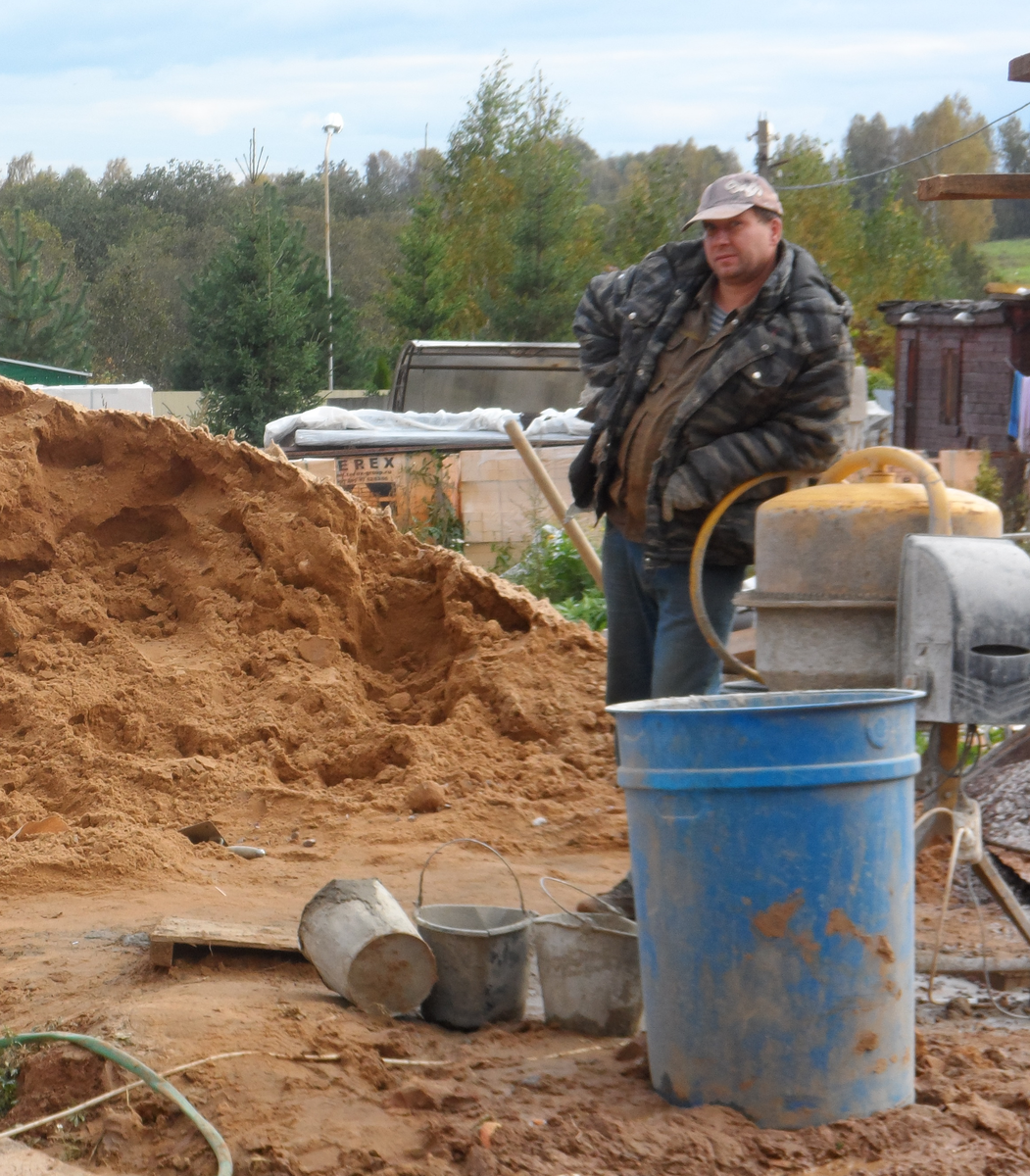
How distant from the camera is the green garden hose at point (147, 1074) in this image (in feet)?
7.87

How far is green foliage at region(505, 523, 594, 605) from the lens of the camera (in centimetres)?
1003

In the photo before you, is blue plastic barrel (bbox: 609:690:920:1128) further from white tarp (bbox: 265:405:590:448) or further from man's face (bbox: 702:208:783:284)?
white tarp (bbox: 265:405:590:448)

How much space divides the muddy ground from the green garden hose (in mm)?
33

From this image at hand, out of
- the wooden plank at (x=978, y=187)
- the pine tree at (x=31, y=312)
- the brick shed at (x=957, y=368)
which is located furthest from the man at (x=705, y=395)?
the pine tree at (x=31, y=312)

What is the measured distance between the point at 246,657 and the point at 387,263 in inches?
1711

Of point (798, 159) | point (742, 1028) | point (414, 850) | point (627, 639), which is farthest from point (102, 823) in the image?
point (798, 159)

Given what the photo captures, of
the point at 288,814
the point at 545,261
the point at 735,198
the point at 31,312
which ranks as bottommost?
the point at 288,814

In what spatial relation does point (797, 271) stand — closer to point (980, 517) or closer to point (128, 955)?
point (980, 517)

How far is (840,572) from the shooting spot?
3217 millimetres

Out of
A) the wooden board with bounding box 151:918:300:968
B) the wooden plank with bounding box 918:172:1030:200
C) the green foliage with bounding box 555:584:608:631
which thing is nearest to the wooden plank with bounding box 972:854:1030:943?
the wooden board with bounding box 151:918:300:968

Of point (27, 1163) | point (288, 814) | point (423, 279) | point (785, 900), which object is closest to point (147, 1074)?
point (27, 1163)

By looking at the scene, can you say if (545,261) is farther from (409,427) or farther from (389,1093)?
(389,1093)

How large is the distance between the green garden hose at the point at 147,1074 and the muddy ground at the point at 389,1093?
3 cm

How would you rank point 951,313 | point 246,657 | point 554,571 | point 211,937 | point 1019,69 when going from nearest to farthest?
1. point 211,937
2. point 1019,69
3. point 246,657
4. point 554,571
5. point 951,313
